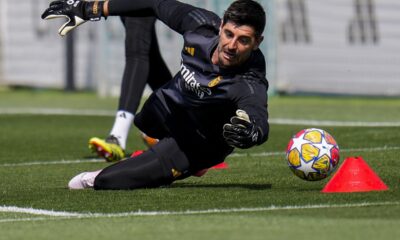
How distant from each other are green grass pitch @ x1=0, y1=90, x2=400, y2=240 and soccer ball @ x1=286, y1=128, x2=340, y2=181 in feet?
0.35

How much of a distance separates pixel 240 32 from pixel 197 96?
0.67 m

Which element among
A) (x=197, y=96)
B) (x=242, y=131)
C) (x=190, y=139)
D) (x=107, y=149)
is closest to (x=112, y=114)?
(x=107, y=149)

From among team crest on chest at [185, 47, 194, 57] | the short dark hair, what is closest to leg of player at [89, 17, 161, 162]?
team crest on chest at [185, 47, 194, 57]

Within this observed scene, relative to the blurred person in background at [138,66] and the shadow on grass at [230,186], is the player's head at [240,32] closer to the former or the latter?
the shadow on grass at [230,186]

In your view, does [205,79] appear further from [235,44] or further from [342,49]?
[342,49]

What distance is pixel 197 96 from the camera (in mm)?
7922

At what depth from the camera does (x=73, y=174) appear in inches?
372

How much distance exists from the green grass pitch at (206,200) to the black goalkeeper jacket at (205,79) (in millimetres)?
473

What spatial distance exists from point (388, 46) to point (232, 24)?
14.7m

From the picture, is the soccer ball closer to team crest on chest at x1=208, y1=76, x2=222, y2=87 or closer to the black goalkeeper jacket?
the black goalkeeper jacket

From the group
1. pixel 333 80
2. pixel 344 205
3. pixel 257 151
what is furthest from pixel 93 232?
pixel 333 80

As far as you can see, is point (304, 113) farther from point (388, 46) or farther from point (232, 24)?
point (232, 24)

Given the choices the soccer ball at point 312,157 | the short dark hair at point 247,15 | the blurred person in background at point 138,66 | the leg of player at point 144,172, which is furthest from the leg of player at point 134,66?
the short dark hair at point 247,15

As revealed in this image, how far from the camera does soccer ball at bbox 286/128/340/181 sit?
7918mm
